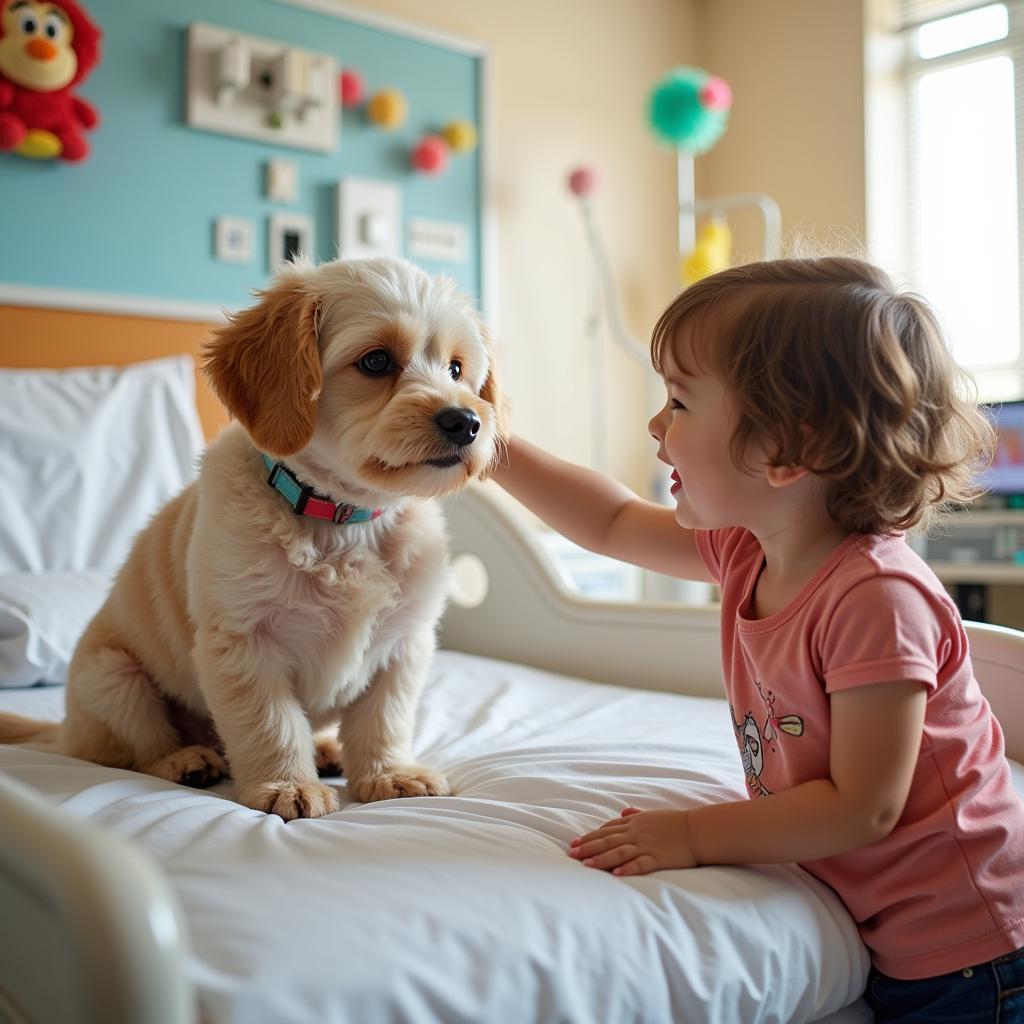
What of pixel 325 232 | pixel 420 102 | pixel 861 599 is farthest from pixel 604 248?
pixel 861 599

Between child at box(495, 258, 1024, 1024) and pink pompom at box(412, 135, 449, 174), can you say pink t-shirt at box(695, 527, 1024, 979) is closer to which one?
child at box(495, 258, 1024, 1024)

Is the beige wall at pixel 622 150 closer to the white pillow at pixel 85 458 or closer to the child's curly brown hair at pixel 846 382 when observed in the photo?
the white pillow at pixel 85 458

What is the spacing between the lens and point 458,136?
3109 mm

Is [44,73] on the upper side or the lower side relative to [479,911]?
upper

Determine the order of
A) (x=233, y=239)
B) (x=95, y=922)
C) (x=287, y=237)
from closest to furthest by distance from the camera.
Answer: (x=95, y=922), (x=233, y=239), (x=287, y=237)

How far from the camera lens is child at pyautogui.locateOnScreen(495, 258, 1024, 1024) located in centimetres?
81

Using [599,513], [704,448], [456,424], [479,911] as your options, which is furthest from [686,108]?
[479,911]

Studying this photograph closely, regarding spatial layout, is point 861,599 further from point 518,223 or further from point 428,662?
point 518,223

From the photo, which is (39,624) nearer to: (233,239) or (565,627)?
(565,627)

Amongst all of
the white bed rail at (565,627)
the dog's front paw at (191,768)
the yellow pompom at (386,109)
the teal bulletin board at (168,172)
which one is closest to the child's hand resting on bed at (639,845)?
the dog's front paw at (191,768)

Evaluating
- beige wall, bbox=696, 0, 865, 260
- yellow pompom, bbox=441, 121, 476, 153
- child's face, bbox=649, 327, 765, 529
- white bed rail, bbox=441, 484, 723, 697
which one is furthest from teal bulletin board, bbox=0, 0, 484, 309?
child's face, bbox=649, 327, 765, 529

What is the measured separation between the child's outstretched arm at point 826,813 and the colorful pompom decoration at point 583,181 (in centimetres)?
266

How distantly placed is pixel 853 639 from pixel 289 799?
0.55 meters

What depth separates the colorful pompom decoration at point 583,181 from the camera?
3.22 m
